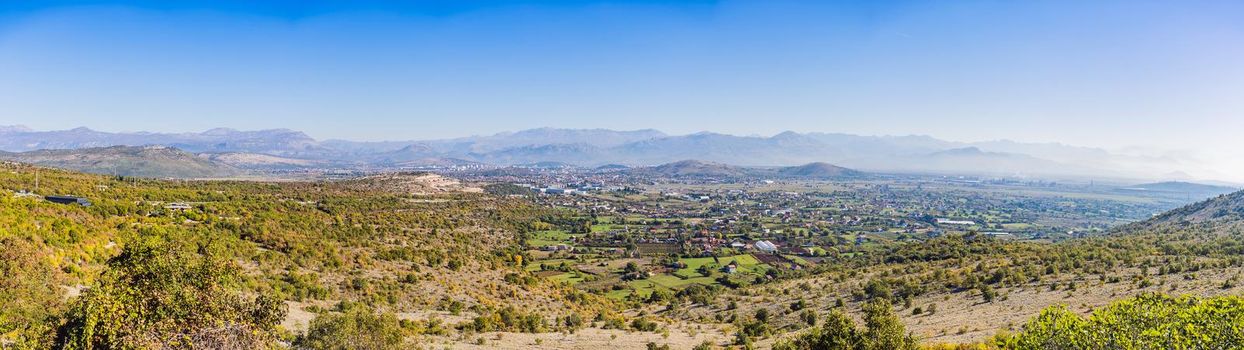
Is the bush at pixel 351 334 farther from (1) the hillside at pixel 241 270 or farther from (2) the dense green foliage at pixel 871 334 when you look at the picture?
(2) the dense green foliage at pixel 871 334

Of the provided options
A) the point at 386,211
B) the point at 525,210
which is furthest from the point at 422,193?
the point at 386,211

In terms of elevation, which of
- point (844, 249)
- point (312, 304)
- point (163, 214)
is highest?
point (163, 214)

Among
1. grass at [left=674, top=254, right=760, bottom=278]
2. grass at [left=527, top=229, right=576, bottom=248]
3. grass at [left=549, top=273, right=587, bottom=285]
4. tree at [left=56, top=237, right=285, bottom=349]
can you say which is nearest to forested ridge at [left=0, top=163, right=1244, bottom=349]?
tree at [left=56, top=237, right=285, bottom=349]

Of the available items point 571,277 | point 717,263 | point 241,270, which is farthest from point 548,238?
point 241,270

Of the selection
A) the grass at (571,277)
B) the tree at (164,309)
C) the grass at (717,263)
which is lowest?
the grass at (717,263)

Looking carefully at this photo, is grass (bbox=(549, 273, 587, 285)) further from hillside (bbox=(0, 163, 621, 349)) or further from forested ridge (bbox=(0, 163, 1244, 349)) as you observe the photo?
forested ridge (bbox=(0, 163, 1244, 349))

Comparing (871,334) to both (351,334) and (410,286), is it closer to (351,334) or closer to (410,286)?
(351,334)

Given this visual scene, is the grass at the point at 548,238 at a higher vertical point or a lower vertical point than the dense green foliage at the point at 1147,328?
lower

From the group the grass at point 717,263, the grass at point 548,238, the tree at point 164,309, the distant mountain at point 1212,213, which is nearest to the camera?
the tree at point 164,309

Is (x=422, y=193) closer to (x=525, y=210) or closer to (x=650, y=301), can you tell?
(x=525, y=210)

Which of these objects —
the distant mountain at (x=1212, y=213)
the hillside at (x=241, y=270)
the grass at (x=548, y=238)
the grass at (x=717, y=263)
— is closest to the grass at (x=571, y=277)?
the hillside at (x=241, y=270)

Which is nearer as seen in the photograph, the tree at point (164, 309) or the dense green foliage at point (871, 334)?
the tree at point (164, 309)
